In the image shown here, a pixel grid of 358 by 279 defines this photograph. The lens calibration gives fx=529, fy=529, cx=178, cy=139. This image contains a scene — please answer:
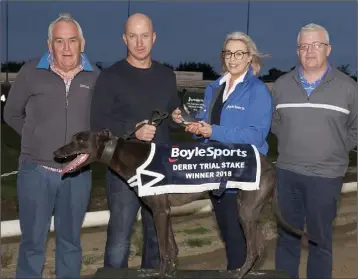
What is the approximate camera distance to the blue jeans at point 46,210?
3625 millimetres

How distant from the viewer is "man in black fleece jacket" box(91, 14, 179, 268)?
341 centimetres

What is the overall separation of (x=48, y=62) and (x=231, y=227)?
5.48 ft

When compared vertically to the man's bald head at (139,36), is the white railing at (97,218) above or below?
→ below

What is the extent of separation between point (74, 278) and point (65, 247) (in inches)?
10.6

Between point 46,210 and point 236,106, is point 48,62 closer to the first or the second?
point 46,210

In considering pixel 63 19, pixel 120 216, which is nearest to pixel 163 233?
pixel 120 216

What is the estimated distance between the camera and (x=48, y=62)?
360cm

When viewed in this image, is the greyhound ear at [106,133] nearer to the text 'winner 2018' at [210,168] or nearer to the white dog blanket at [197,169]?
the white dog blanket at [197,169]

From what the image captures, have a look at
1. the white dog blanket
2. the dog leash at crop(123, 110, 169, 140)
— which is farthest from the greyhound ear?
the white dog blanket

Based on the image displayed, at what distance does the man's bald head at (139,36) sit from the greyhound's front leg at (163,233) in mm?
1011

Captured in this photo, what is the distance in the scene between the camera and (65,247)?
381 cm

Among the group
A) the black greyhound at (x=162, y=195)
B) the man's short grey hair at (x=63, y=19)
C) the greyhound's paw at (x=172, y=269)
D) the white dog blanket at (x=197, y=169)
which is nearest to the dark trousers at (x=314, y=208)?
the black greyhound at (x=162, y=195)

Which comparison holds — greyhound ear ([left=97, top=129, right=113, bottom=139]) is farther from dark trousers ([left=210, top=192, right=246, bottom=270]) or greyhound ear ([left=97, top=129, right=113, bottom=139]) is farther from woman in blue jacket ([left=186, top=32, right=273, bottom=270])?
dark trousers ([left=210, top=192, right=246, bottom=270])

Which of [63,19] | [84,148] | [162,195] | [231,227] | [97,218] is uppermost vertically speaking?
[63,19]
